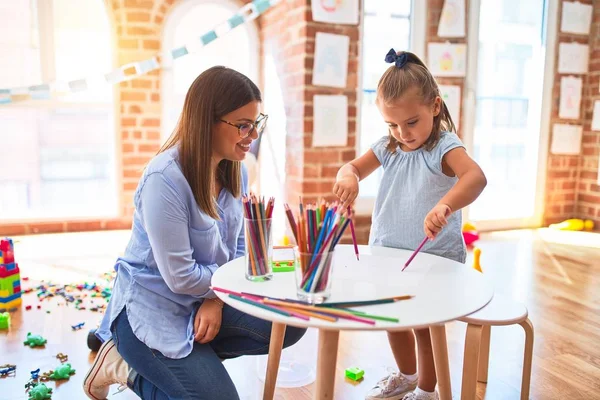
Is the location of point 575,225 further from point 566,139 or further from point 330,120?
point 330,120

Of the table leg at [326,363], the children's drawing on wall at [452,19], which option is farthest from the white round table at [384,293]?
the children's drawing on wall at [452,19]

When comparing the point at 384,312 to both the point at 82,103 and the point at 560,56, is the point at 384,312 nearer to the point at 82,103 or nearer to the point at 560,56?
the point at 82,103

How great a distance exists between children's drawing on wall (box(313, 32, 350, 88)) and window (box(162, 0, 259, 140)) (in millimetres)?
955

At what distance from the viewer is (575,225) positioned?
4.14 meters

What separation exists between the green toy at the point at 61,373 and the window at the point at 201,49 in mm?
2407

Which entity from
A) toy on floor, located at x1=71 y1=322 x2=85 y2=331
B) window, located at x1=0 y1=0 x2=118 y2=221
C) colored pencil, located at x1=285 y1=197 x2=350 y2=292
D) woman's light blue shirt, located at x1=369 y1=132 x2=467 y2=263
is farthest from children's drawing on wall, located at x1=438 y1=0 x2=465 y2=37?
colored pencil, located at x1=285 y1=197 x2=350 y2=292

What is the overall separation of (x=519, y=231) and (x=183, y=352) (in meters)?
3.48

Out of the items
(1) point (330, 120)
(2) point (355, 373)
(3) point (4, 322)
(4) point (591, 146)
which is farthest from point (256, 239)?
(4) point (591, 146)

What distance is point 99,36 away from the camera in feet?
12.5

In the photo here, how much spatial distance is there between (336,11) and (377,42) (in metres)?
0.44

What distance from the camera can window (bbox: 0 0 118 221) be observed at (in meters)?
3.67

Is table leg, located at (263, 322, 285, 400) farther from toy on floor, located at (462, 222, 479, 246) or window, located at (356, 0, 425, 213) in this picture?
toy on floor, located at (462, 222, 479, 246)

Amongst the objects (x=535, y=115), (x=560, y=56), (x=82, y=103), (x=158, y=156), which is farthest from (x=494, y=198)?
(x=158, y=156)

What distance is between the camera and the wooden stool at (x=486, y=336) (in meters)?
1.21
